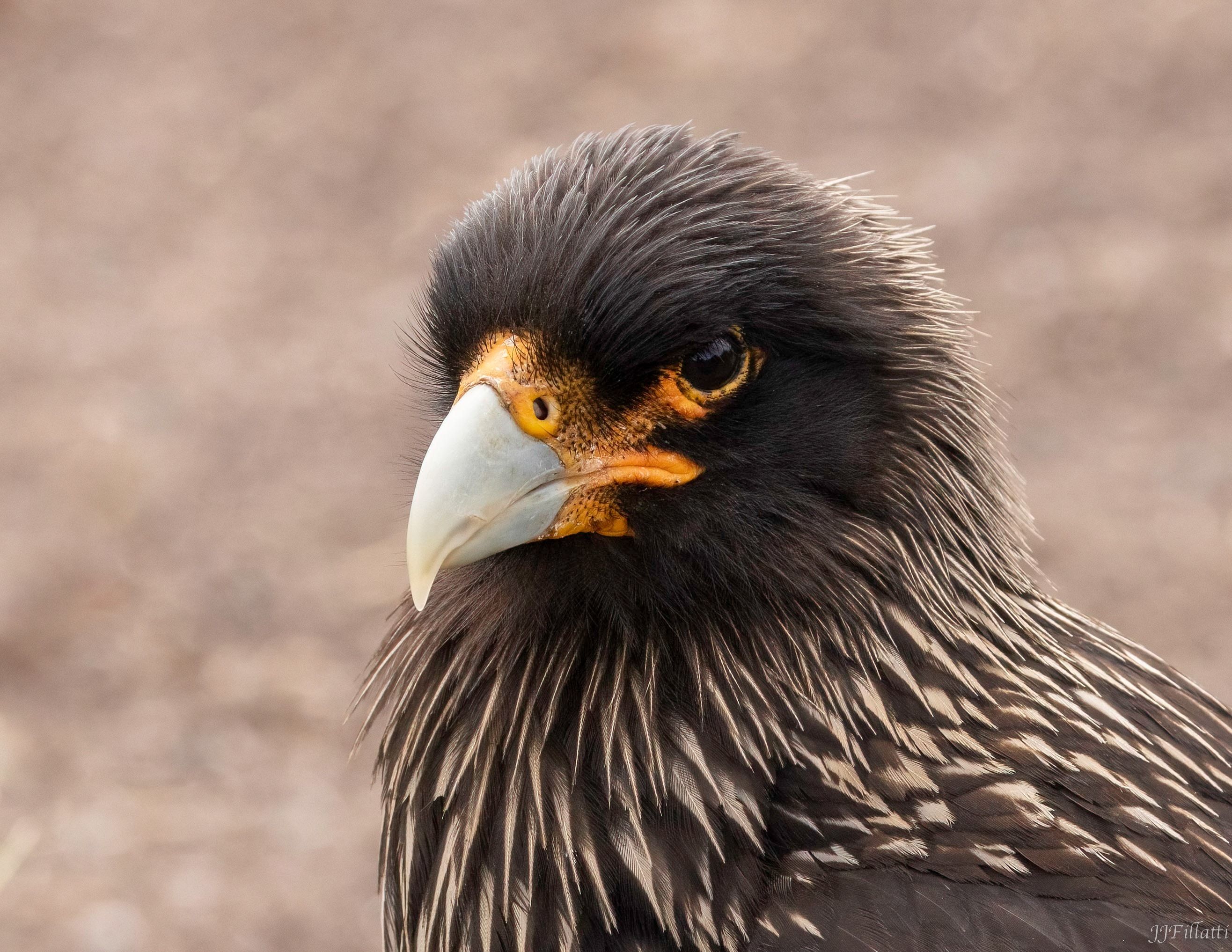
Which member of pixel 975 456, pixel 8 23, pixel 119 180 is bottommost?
pixel 975 456

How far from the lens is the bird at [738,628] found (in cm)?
238

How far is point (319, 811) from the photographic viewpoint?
17.2 feet

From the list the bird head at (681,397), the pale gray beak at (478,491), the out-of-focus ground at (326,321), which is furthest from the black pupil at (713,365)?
the out-of-focus ground at (326,321)

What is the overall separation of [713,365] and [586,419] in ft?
0.76

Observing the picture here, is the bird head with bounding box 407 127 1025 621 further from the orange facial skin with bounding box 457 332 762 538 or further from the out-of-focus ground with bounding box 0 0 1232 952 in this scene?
the out-of-focus ground with bounding box 0 0 1232 952

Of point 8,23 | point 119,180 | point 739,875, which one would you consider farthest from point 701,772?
point 8,23

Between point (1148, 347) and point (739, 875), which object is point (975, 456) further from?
point (1148, 347)

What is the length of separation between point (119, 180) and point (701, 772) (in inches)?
283
